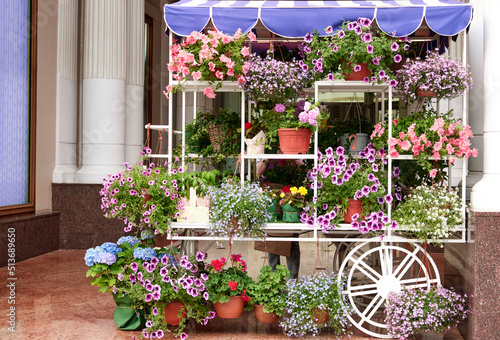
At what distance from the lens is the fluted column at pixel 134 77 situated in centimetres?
1145

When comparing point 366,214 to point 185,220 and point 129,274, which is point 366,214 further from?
point 129,274

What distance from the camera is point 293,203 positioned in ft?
18.1

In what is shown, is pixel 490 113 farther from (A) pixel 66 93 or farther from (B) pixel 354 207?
(A) pixel 66 93

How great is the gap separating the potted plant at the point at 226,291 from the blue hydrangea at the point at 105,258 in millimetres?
931

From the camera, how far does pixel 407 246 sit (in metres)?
6.25

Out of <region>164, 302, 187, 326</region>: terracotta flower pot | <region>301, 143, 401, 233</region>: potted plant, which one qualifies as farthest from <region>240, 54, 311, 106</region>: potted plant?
<region>164, 302, 187, 326</region>: terracotta flower pot

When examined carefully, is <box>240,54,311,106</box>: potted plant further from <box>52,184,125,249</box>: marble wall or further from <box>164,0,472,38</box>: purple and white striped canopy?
<box>52,184,125,249</box>: marble wall

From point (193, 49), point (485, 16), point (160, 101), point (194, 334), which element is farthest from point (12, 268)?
point (160, 101)

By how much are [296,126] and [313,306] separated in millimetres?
1709

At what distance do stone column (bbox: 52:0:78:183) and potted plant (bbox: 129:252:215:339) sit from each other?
544cm

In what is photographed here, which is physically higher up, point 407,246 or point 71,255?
point 407,246

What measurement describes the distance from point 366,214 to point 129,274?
91.4 inches

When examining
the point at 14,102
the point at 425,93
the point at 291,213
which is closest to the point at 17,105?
the point at 14,102

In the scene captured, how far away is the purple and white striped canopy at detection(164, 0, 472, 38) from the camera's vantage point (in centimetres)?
523
